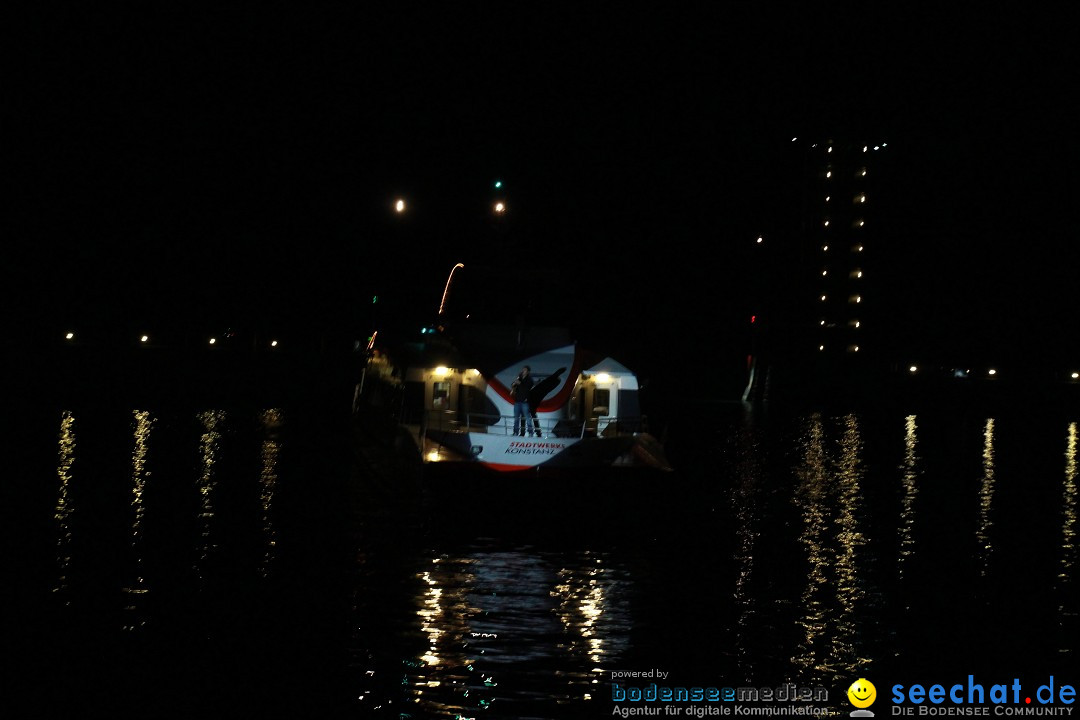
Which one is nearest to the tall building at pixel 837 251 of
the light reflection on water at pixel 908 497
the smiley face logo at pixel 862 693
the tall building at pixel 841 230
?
the tall building at pixel 841 230

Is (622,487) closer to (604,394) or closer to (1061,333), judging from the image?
(604,394)

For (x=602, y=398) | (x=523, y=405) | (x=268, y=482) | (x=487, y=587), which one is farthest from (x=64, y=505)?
(x=602, y=398)

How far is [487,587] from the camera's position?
55.5 ft

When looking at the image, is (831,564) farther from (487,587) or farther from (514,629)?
(514,629)

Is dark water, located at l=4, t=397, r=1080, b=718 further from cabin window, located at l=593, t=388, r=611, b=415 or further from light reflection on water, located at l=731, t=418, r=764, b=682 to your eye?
cabin window, located at l=593, t=388, r=611, b=415

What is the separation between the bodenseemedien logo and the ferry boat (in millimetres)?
9964

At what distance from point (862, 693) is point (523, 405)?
12.5 metres

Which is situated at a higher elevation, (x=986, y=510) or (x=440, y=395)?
(x=440, y=395)

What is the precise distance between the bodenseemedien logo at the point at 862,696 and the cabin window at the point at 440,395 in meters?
15.0

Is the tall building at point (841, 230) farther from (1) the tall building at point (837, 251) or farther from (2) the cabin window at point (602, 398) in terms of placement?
(2) the cabin window at point (602, 398)

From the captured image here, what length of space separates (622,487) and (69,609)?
1072 centimetres

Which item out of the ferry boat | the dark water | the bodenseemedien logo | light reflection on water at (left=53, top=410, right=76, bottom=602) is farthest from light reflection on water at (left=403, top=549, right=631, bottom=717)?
light reflection on water at (left=53, top=410, right=76, bottom=602)

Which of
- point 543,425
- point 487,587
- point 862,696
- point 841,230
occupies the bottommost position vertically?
point 862,696

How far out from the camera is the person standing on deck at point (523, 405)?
24.1 meters
